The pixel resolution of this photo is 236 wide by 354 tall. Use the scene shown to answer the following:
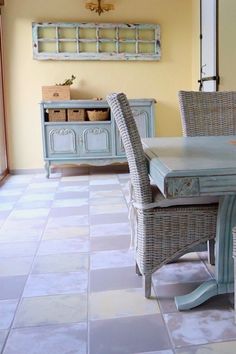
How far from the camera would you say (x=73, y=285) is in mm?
1862

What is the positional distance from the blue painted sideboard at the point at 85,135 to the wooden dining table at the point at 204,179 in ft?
8.39

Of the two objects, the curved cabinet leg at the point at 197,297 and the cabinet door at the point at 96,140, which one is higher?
the cabinet door at the point at 96,140

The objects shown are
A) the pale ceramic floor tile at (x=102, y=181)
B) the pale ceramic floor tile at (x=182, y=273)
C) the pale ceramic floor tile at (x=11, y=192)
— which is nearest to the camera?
the pale ceramic floor tile at (x=182, y=273)

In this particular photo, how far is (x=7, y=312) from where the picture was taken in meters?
1.62

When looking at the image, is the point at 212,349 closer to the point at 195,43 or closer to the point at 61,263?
the point at 61,263

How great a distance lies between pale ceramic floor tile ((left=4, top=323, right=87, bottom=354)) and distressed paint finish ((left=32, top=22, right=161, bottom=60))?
155 inches

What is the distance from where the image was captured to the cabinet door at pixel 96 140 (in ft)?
14.9

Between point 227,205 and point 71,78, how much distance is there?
3.69 m

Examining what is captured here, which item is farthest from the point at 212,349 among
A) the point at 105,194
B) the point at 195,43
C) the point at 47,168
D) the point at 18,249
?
the point at 195,43

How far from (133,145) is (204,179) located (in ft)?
1.38

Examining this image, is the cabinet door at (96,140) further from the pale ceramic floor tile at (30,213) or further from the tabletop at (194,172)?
the tabletop at (194,172)

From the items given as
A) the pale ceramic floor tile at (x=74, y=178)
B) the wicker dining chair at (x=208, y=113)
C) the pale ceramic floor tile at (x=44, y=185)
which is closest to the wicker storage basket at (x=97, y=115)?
the pale ceramic floor tile at (x=74, y=178)

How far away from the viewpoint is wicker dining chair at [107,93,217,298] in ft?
5.16

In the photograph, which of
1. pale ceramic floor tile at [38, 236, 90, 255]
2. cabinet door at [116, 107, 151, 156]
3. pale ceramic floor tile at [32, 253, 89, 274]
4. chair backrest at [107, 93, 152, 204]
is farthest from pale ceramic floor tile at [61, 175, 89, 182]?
chair backrest at [107, 93, 152, 204]
